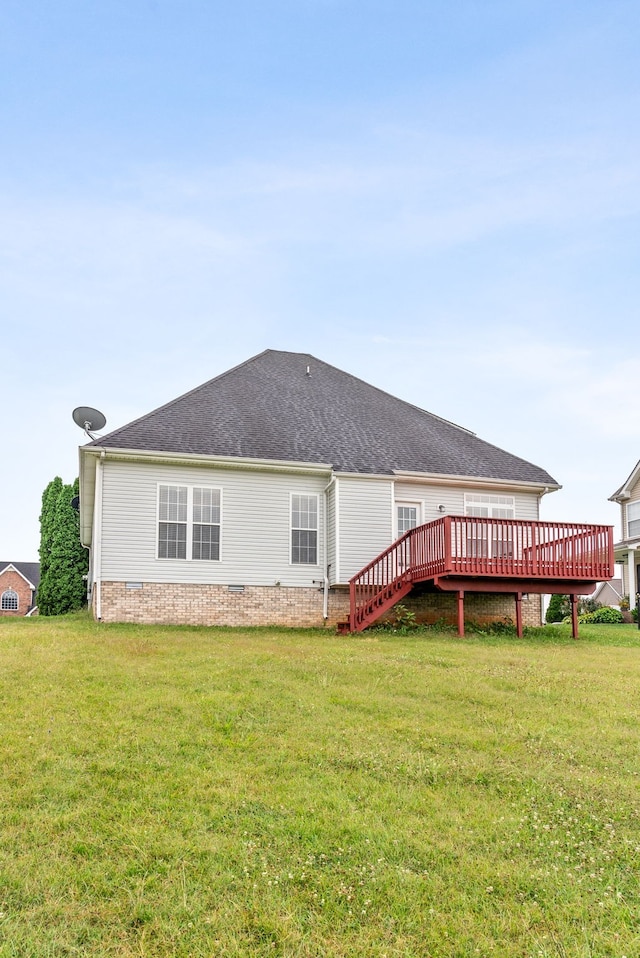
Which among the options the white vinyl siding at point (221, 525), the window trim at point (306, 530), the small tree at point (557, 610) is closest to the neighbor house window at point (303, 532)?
the window trim at point (306, 530)

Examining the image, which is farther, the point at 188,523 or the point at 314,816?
the point at 188,523

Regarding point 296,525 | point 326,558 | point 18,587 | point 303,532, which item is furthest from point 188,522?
point 18,587

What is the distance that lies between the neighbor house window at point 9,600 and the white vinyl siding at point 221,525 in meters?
43.3

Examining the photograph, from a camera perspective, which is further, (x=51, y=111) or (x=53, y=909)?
(x=51, y=111)

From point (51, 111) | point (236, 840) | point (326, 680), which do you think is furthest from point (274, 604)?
point (236, 840)

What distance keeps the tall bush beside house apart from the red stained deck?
14.3 meters

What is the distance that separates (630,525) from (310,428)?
19831mm

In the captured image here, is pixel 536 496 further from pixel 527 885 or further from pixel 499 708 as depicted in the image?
pixel 527 885

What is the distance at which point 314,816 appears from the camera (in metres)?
4.83

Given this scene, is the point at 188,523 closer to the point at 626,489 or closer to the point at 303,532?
the point at 303,532


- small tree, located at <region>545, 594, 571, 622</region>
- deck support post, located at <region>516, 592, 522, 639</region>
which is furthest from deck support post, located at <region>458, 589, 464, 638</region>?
small tree, located at <region>545, 594, 571, 622</region>

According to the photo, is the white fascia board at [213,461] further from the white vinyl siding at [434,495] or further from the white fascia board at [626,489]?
the white fascia board at [626,489]

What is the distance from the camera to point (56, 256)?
15.7 meters

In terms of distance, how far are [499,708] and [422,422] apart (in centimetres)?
1400
